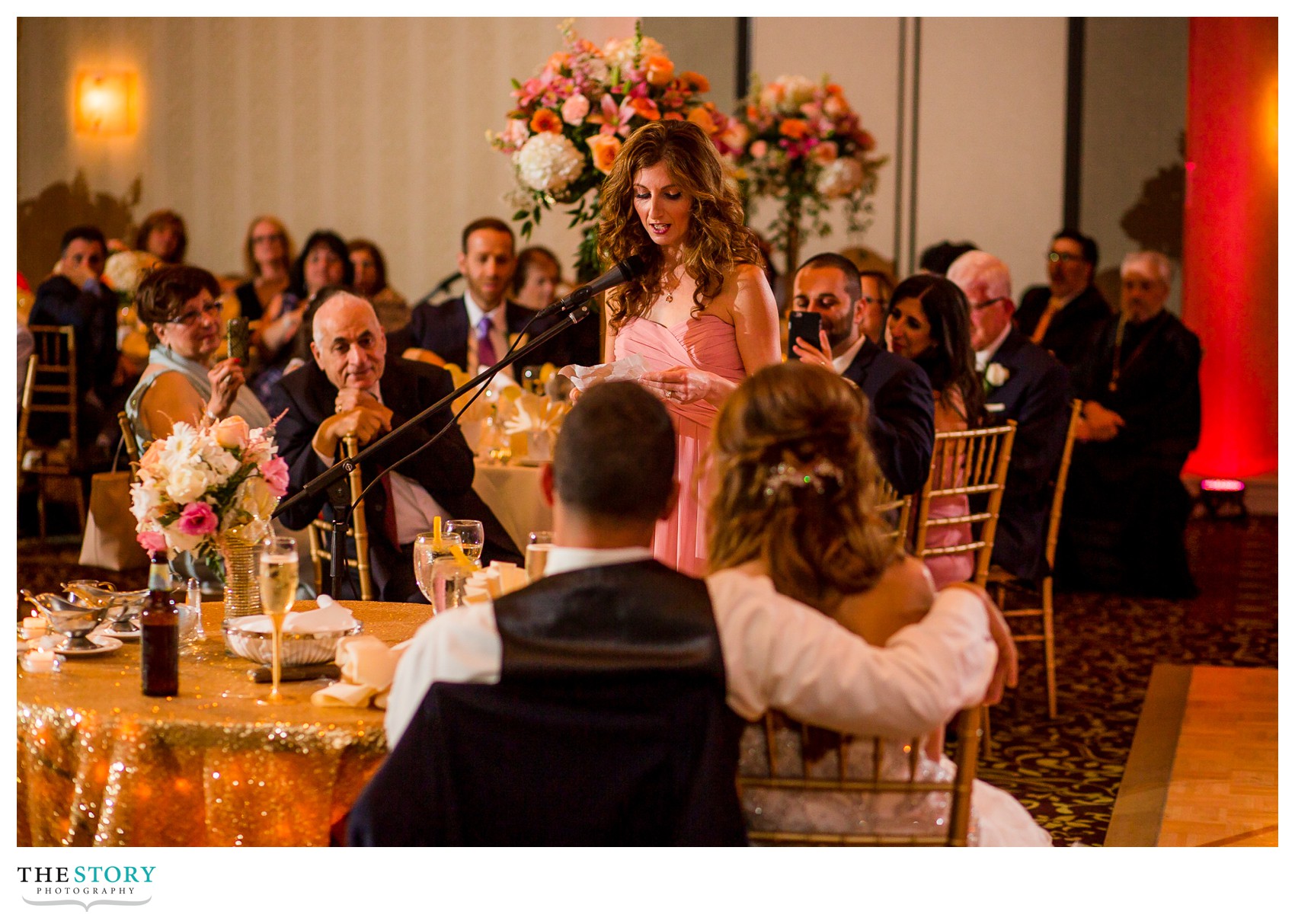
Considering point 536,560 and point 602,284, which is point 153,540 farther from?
point 602,284

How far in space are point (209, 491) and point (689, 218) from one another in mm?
1187

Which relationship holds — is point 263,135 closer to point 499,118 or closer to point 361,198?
point 361,198

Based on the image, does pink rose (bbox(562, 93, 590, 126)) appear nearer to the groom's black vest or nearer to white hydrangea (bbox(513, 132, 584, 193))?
white hydrangea (bbox(513, 132, 584, 193))

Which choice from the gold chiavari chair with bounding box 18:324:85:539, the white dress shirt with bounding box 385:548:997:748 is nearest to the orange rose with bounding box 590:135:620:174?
the white dress shirt with bounding box 385:548:997:748

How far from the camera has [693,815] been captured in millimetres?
1514

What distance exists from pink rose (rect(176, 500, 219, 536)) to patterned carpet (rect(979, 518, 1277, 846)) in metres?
2.05

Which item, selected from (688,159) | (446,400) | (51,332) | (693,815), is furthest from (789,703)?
(51,332)

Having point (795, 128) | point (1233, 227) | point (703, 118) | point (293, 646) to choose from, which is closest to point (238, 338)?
point (293, 646)

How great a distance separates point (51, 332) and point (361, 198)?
267cm

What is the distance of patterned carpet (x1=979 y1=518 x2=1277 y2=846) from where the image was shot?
3.62 m

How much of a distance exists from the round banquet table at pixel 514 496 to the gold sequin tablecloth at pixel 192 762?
231 cm

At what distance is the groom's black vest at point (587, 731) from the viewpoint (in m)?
1.52

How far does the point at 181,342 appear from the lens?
418 centimetres

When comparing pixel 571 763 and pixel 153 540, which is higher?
pixel 153 540
